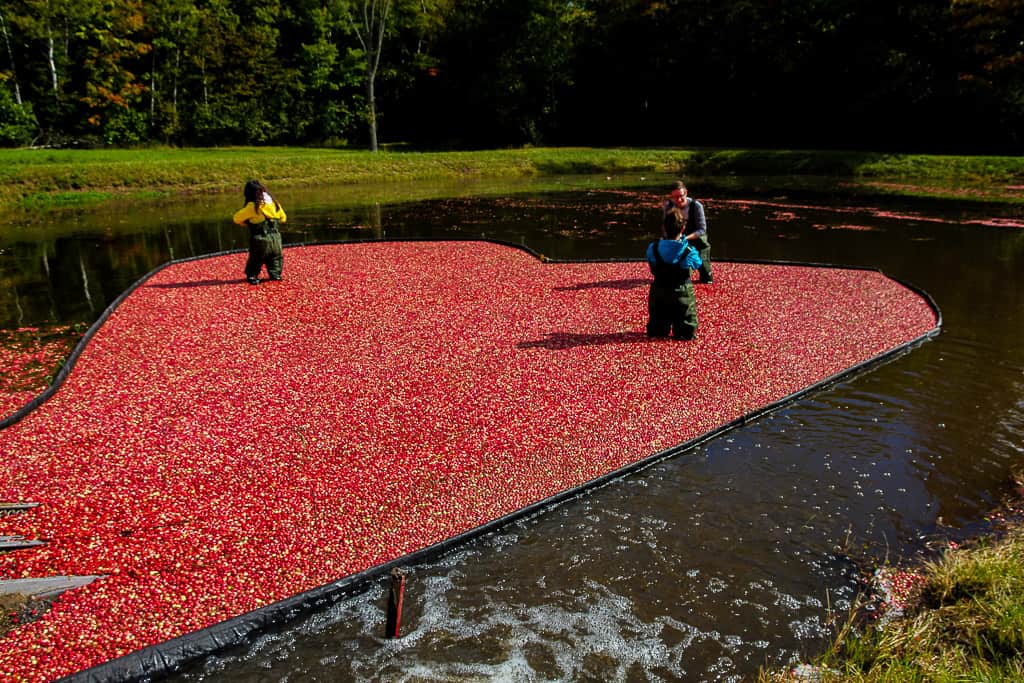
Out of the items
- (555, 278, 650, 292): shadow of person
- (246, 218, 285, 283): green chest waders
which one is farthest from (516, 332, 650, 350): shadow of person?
(246, 218, 285, 283): green chest waders

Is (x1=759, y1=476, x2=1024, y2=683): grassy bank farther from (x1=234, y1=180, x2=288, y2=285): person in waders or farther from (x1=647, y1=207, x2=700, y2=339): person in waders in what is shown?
(x1=234, y1=180, x2=288, y2=285): person in waders

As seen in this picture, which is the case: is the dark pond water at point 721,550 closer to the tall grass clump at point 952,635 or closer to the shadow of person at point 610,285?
the tall grass clump at point 952,635

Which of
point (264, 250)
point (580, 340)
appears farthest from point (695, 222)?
point (264, 250)

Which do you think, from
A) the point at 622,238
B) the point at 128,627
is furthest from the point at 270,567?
the point at 622,238

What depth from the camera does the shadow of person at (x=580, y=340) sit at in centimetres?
746

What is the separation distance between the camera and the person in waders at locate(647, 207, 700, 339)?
722 centimetres

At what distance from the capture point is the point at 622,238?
15.0m

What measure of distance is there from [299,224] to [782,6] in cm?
2899

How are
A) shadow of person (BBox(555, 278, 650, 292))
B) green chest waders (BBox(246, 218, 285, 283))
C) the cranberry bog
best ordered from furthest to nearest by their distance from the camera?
green chest waders (BBox(246, 218, 285, 283)) < shadow of person (BBox(555, 278, 650, 292)) < the cranberry bog

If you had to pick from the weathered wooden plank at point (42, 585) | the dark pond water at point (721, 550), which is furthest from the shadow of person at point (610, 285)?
the weathered wooden plank at point (42, 585)

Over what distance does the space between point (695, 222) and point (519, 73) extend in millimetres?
32784

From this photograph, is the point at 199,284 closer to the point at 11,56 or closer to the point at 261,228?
the point at 261,228

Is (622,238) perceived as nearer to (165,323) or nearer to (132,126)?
(165,323)

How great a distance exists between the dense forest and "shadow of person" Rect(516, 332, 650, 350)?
89.4ft
